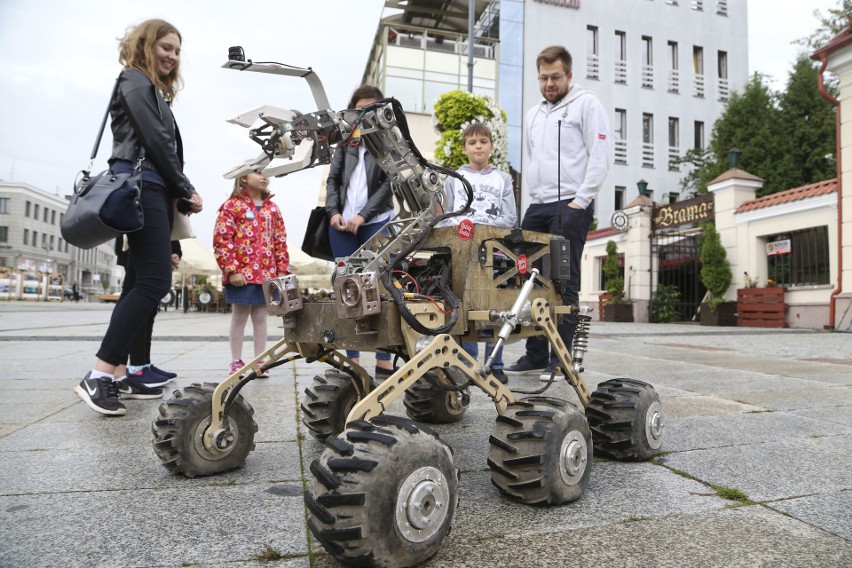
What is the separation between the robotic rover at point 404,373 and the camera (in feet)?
4.47

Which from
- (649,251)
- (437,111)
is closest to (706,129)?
(649,251)

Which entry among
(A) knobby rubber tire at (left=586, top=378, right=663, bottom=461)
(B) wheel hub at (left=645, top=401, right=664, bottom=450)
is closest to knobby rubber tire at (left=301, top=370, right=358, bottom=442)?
(A) knobby rubber tire at (left=586, top=378, right=663, bottom=461)

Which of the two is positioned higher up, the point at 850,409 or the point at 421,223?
the point at 421,223

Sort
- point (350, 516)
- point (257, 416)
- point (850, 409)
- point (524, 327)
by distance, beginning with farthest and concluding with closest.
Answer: point (850, 409) < point (257, 416) < point (524, 327) < point (350, 516)

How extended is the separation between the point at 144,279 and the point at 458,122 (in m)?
6.05

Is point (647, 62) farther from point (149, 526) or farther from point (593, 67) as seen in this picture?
point (149, 526)

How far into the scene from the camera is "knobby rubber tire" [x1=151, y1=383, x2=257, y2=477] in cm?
195

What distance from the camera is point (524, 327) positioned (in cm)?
221

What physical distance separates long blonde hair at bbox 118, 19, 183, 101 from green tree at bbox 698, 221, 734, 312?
14.0 m

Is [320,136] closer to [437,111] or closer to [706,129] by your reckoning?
[437,111]

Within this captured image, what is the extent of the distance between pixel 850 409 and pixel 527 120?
102 inches

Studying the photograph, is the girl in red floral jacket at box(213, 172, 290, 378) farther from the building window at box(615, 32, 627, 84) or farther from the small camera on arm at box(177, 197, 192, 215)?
the building window at box(615, 32, 627, 84)

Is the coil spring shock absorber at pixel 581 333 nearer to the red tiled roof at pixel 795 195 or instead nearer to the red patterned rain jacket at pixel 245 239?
the red patterned rain jacket at pixel 245 239

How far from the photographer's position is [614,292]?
57.4 feet
